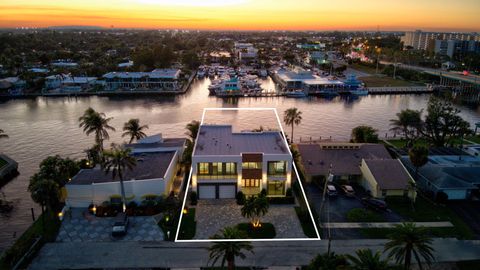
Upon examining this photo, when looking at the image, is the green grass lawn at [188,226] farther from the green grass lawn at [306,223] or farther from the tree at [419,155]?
the tree at [419,155]

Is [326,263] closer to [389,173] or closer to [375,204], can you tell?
[375,204]

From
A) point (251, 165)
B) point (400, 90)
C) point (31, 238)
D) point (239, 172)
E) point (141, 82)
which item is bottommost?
point (31, 238)

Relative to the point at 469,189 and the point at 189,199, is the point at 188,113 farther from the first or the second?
the point at 469,189

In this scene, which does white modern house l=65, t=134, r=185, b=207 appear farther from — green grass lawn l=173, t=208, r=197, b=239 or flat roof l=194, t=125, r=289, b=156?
flat roof l=194, t=125, r=289, b=156

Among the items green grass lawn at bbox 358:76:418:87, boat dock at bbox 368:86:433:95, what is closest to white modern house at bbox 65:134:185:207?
boat dock at bbox 368:86:433:95

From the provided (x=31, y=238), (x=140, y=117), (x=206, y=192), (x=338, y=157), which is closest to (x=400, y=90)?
(x=338, y=157)
